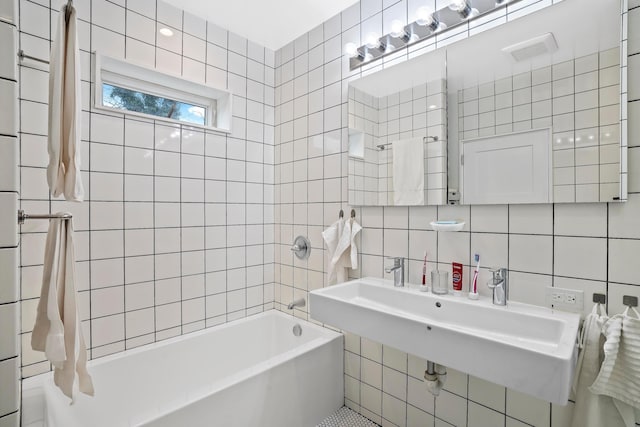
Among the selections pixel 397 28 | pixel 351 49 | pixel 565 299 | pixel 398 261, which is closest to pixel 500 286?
pixel 565 299

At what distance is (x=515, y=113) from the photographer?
1.41 m

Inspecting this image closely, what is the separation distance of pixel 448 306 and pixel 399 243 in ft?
1.48

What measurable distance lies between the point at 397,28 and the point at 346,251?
130cm

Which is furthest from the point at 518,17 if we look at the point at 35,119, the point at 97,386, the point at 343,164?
the point at 97,386

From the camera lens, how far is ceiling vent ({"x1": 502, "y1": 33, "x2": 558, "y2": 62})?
1.32 m

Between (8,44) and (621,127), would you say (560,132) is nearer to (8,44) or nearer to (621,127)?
(621,127)

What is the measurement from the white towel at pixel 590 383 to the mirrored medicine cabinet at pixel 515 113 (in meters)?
0.47

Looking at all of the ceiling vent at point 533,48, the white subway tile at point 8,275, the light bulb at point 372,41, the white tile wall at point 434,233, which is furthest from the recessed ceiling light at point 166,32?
the ceiling vent at point 533,48

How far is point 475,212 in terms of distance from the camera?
60.2 inches

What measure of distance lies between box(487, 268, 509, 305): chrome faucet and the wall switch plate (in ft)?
0.51

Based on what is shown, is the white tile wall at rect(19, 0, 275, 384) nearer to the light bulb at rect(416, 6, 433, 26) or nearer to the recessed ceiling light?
the recessed ceiling light

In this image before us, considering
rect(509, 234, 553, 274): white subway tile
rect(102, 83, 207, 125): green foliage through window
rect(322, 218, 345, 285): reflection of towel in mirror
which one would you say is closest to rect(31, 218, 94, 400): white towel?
rect(102, 83, 207, 125): green foliage through window

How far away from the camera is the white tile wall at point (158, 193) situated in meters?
1.59

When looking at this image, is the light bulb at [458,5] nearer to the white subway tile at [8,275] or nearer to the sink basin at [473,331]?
the sink basin at [473,331]
